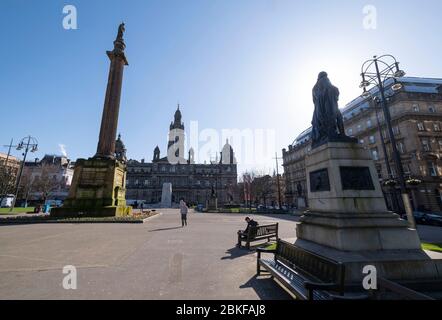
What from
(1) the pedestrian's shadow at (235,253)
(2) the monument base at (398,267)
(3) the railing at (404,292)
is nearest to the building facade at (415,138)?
Answer: (1) the pedestrian's shadow at (235,253)

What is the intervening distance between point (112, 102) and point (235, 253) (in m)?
20.5

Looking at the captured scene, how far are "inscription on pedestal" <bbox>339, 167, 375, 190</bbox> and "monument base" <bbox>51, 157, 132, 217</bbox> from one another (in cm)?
1866

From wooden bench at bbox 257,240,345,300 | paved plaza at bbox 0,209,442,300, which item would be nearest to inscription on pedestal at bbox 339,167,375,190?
wooden bench at bbox 257,240,345,300

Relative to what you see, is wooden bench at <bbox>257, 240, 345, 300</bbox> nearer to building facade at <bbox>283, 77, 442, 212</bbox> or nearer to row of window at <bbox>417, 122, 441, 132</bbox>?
building facade at <bbox>283, 77, 442, 212</bbox>

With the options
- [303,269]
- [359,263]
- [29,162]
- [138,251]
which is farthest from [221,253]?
[29,162]

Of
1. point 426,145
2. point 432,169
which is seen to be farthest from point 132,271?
point 426,145

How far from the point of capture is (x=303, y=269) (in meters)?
4.41

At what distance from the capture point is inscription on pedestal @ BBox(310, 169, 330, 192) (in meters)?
5.63

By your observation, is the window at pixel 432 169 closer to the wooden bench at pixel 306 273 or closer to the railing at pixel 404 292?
the wooden bench at pixel 306 273

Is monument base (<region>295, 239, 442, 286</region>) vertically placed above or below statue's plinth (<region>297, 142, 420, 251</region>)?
below

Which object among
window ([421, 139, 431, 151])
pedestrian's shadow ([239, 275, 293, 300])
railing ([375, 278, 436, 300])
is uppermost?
window ([421, 139, 431, 151])

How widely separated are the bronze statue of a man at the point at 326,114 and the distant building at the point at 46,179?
190ft

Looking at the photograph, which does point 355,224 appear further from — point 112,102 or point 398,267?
point 112,102
